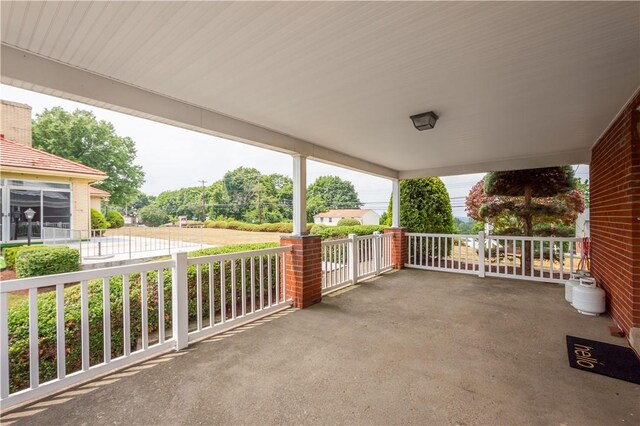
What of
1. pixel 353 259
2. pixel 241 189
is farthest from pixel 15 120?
pixel 241 189

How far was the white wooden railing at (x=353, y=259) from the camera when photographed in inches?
195

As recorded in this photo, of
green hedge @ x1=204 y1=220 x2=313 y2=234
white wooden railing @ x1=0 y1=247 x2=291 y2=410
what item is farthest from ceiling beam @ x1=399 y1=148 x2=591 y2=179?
green hedge @ x1=204 y1=220 x2=313 y2=234

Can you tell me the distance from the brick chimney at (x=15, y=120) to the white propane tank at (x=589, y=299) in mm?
12626

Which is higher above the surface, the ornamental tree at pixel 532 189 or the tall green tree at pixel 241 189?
the tall green tree at pixel 241 189

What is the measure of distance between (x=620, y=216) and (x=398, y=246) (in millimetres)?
3993

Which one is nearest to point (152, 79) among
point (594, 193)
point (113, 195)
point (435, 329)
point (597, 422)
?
point (435, 329)

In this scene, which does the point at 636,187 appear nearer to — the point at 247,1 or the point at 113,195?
the point at 247,1

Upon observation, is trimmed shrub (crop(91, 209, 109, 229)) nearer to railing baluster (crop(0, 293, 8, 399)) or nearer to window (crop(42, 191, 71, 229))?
window (crop(42, 191, 71, 229))

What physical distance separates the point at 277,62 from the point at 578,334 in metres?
4.13

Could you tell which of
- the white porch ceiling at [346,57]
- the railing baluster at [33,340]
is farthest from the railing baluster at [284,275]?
the railing baluster at [33,340]

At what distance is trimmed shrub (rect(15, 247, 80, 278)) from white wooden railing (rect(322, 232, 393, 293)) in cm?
490

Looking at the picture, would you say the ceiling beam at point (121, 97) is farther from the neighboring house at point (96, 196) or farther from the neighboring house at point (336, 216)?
the neighboring house at point (336, 216)

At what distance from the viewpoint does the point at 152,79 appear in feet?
7.61

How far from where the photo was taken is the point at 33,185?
6.41m
